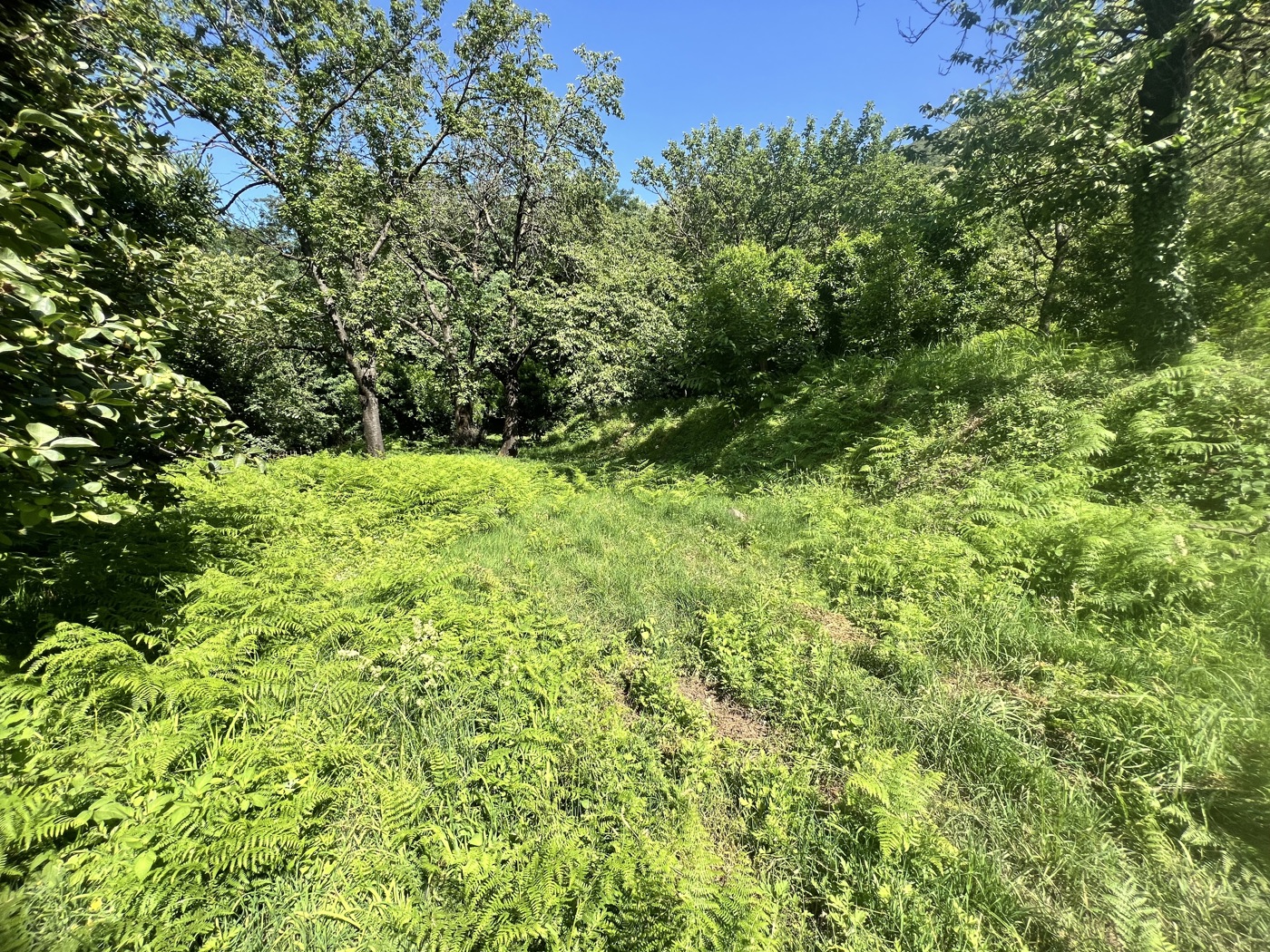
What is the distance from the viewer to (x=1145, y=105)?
625cm

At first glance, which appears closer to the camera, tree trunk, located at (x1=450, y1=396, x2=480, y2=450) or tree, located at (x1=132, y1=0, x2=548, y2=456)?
tree, located at (x1=132, y1=0, x2=548, y2=456)

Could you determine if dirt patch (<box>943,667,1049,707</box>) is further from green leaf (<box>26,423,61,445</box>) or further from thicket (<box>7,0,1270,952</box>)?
green leaf (<box>26,423,61,445</box>)

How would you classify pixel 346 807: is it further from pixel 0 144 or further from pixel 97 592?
pixel 0 144

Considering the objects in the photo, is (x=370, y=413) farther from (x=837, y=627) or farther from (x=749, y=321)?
(x=837, y=627)

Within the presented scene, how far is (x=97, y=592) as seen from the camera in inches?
141

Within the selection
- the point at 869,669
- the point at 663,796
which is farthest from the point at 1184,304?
the point at 663,796

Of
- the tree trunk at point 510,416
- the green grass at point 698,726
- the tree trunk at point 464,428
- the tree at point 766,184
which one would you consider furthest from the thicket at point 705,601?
the tree at point 766,184

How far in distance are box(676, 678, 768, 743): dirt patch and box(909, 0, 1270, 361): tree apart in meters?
7.68

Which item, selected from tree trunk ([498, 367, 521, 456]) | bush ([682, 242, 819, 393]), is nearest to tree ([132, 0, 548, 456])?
tree trunk ([498, 367, 521, 456])

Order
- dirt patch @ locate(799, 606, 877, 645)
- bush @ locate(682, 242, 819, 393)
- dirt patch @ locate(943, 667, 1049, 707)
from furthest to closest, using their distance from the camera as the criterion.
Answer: bush @ locate(682, 242, 819, 393), dirt patch @ locate(799, 606, 877, 645), dirt patch @ locate(943, 667, 1049, 707)

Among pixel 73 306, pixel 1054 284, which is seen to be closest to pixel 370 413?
pixel 73 306

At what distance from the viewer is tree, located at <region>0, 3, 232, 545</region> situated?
5.71ft

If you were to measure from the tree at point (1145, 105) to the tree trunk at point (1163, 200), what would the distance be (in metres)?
0.01

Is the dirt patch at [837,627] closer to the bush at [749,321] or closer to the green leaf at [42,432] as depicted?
the green leaf at [42,432]
